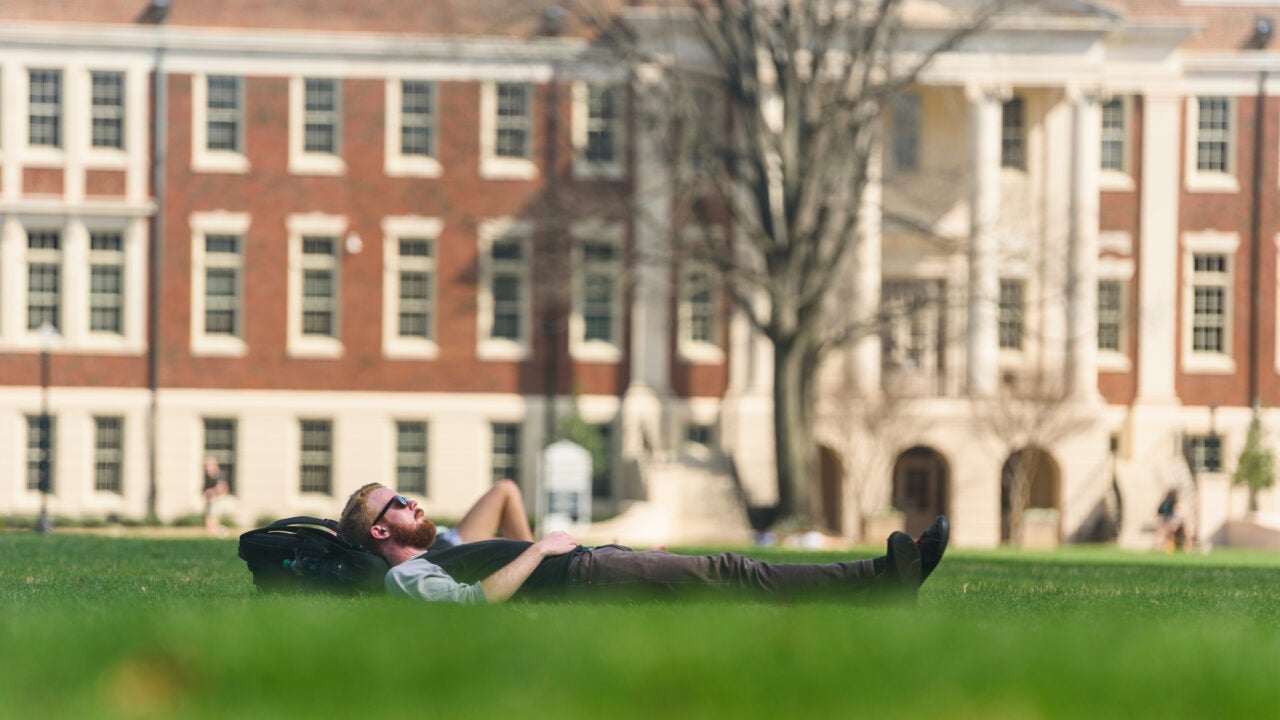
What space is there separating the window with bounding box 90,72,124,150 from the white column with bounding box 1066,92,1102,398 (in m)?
21.6

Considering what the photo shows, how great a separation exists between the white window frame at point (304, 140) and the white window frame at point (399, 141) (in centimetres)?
106

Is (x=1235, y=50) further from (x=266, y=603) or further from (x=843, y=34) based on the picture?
(x=266, y=603)

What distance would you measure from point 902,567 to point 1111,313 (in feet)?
118

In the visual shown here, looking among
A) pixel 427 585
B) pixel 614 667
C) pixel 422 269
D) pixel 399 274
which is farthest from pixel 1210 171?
pixel 614 667

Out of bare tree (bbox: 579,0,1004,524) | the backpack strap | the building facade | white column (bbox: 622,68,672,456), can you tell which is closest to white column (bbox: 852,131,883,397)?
the building facade

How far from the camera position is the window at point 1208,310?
42.8 meters

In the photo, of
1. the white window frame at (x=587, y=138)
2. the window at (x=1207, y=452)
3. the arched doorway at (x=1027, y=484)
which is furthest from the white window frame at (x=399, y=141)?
the window at (x=1207, y=452)

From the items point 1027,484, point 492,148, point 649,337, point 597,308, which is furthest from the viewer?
point 597,308

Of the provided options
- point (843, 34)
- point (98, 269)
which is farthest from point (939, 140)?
point (98, 269)

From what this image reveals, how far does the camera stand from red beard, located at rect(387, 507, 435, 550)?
835 centimetres

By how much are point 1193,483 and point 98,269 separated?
24.8 meters

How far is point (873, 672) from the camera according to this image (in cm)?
448

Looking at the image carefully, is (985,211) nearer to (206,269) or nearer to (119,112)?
(206,269)

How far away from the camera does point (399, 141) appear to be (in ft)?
135
